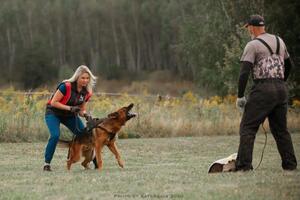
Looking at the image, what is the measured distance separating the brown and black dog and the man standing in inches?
89.3

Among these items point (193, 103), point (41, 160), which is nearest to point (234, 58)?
point (193, 103)

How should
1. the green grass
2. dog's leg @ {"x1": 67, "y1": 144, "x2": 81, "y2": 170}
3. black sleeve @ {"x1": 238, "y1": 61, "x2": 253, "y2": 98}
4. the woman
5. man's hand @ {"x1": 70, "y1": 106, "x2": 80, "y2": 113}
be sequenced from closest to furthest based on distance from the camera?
1. the green grass
2. black sleeve @ {"x1": 238, "y1": 61, "x2": 253, "y2": 98}
3. man's hand @ {"x1": 70, "y1": 106, "x2": 80, "y2": 113}
4. the woman
5. dog's leg @ {"x1": 67, "y1": 144, "x2": 81, "y2": 170}

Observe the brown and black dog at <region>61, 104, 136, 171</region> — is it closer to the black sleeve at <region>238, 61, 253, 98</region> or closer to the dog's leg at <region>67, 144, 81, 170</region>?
the dog's leg at <region>67, 144, 81, 170</region>

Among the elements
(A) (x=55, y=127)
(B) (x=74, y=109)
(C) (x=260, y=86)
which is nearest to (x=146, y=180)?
(C) (x=260, y=86)

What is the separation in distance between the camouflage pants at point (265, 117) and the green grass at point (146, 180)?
0.29 metres

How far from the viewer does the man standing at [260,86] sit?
35.3 ft

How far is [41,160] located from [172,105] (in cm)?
988

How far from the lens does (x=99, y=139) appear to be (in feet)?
40.5

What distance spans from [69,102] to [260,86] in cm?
328

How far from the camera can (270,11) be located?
1209 inches

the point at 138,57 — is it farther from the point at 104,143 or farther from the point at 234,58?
the point at 104,143

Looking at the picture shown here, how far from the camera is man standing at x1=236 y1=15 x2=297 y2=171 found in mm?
10773

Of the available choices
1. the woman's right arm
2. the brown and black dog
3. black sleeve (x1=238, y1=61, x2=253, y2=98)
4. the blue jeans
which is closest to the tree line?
the blue jeans

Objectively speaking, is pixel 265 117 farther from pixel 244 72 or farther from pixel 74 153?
pixel 74 153
